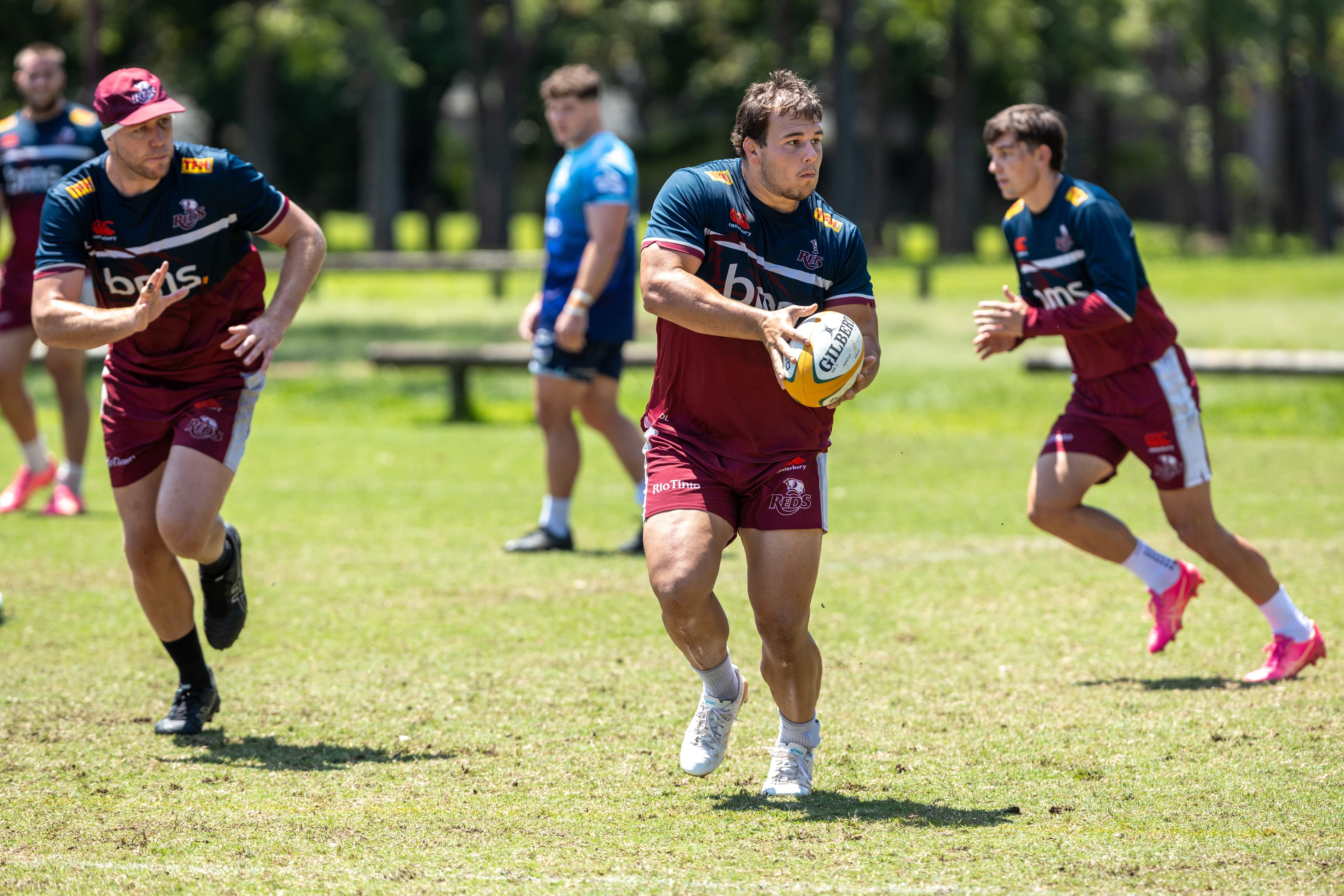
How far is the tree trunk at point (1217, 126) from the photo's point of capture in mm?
50938

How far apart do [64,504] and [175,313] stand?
4.93m

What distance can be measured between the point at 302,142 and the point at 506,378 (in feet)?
137

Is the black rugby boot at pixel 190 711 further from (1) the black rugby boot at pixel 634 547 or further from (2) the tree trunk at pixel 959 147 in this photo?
(2) the tree trunk at pixel 959 147

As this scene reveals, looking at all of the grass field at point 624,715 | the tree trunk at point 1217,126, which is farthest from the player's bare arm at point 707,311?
the tree trunk at point 1217,126

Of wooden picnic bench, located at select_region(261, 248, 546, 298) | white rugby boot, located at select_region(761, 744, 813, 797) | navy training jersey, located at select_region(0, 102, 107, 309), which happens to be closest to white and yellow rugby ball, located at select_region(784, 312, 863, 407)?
white rugby boot, located at select_region(761, 744, 813, 797)

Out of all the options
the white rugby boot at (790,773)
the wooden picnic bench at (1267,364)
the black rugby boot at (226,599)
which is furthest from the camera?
the wooden picnic bench at (1267,364)

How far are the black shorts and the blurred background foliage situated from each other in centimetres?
1974

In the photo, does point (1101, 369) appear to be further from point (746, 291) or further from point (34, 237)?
point (34, 237)

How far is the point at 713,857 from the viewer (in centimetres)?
443

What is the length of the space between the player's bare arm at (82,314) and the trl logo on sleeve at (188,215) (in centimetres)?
17

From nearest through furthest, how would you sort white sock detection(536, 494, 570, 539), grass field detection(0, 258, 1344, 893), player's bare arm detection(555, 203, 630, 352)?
grass field detection(0, 258, 1344, 893) → player's bare arm detection(555, 203, 630, 352) → white sock detection(536, 494, 570, 539)

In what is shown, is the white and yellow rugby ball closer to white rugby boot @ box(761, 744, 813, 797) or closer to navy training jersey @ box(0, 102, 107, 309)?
white rugby boot @ box(761, 744, 813, 797)

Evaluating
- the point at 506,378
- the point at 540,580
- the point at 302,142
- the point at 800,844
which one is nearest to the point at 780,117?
the point at 800,844

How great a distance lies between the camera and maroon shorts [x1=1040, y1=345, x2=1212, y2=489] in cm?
652
